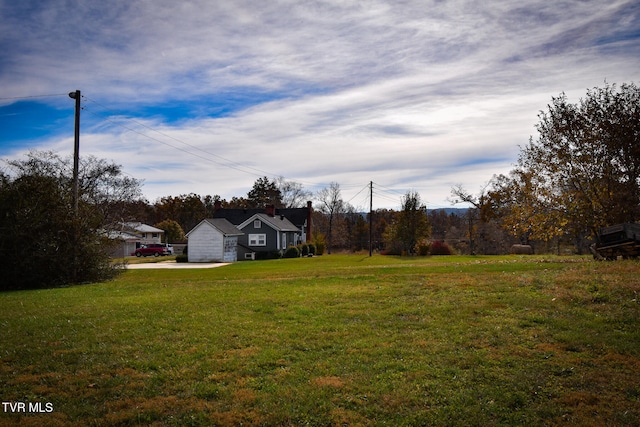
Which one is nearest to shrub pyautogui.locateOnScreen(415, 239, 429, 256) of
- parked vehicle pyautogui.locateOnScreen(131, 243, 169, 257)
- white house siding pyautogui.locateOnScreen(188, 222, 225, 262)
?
white house siding pyautogui.locateOnScreen(188, 222, 225, 262)

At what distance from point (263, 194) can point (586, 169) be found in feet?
251

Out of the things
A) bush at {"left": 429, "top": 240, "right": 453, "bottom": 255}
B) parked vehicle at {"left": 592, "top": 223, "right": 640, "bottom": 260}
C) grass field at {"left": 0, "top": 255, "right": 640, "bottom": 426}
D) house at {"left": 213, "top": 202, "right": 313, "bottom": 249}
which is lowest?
grass field at {"left": 0, "top": 255, "right": 640, "bottom": 426}

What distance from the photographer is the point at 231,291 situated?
1591 centimetres

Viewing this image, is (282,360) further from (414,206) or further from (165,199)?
(165,199)

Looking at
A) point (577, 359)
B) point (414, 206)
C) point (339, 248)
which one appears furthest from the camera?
point (339, 248)

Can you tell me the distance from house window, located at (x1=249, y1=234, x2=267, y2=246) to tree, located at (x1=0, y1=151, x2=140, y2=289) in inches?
1316

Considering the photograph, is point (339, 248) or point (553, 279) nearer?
point (553, 279)

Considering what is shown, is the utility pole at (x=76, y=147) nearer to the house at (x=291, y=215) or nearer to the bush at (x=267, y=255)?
the bush at (x=267, y=255)

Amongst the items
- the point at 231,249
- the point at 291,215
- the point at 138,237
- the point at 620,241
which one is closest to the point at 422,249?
the point at 231,249

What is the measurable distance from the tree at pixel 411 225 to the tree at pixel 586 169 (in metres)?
26.6

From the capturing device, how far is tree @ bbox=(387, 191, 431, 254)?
2080 inches

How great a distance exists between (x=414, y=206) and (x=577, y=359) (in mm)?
46311

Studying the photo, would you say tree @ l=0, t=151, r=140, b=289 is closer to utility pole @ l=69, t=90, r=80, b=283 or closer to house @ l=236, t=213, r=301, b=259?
utility pole @ l=69, t=90, r=80, b=283

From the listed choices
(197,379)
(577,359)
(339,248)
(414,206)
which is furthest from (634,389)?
(339,248)
